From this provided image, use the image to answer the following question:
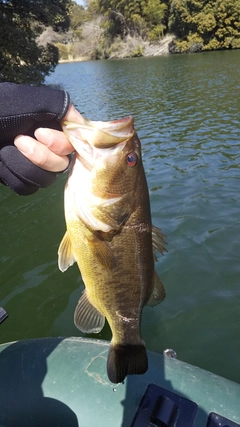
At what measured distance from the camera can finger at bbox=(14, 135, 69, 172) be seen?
1.97 meters

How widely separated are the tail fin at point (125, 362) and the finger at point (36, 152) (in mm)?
1296

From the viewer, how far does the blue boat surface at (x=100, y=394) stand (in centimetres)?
251

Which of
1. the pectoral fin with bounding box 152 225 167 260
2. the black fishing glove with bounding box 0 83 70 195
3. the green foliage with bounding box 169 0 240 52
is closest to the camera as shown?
the black fishing glove with bounding box 0 83 70 195

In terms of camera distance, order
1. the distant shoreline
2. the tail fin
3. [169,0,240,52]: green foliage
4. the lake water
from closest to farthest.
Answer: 1. the tail fin
2. the lake water
3. [169,0,240,52]: green foliage
4. the distant shoreline

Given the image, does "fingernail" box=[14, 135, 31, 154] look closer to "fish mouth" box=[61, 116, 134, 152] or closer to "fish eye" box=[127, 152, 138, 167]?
"fish mouth" box=[61, 116, 134, 152]

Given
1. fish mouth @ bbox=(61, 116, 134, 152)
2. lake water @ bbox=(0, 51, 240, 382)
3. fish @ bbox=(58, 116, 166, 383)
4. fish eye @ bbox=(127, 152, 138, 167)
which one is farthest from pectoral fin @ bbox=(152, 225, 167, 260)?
lake water @ bbox=(0, 51, 240, 382)

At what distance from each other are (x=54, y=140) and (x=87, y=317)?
4.08 feet

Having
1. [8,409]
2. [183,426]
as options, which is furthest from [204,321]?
[8,409]

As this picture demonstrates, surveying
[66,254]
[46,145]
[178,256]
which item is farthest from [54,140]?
[178,256]

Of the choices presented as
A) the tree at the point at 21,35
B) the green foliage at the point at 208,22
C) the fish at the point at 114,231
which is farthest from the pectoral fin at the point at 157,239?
the green foliage at the point at 208,22

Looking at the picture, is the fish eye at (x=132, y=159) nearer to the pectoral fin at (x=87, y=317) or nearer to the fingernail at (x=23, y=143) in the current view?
the fingernail at (x=23, y=143)

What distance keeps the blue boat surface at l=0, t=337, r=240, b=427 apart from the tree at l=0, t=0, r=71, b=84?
65.9ft

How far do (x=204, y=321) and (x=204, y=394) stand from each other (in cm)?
217

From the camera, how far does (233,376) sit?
3988 millimetres
